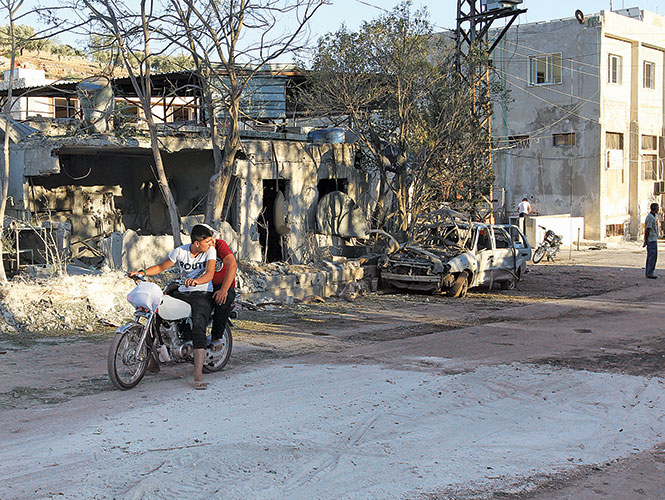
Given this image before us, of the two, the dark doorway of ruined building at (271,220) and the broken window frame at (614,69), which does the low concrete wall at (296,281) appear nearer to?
the dark doorway of ruined building at (271,220)

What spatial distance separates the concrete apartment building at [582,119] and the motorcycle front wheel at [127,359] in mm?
28857

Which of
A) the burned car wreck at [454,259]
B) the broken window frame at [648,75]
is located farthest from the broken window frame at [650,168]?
the burned car wreck at [454,259]

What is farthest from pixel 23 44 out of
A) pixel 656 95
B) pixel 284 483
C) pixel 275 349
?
pixel 656 95

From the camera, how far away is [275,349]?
10.4m

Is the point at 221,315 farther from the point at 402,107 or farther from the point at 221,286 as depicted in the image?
the point at 402,107

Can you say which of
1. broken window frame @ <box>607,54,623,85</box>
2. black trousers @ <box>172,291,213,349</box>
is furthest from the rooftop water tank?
broken window frame @ <box>607,54,623,85</box>

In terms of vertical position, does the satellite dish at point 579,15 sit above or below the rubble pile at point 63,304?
above

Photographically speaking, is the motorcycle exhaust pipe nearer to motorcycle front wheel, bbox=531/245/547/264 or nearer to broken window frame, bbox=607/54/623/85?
motorcycle front wheel, bbox=531/245/547/264

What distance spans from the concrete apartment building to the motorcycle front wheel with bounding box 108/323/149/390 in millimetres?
28857

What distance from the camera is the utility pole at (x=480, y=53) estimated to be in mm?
21766

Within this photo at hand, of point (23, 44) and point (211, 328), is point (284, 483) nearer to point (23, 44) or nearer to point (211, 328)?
point (211, 328)

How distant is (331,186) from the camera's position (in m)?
21.8

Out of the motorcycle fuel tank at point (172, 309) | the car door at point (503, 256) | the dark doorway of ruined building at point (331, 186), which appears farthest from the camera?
the dark doorway of ruined building at point (331, 186)

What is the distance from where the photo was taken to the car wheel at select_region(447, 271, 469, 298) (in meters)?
17.0
